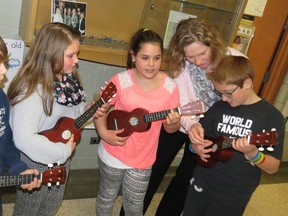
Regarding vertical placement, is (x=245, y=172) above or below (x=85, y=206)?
above

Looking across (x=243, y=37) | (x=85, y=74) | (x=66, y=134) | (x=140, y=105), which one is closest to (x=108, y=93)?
(x=140, y=105)

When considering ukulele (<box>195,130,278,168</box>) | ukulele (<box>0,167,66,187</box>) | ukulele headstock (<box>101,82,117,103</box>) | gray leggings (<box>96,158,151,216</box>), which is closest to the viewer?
ukulele (<box>0,167,66,187</box>)

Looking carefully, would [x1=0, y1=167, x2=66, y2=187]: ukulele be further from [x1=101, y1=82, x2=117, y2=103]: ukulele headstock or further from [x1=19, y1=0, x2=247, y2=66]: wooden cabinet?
[x1=19, y1=0, x2=247, y2=66]: wooden cabinet

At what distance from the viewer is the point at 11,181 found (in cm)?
134

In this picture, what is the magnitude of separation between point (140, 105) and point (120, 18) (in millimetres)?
782

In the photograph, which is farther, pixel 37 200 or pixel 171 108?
pixel 171 108

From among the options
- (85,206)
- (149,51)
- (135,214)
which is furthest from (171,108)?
(85,206)

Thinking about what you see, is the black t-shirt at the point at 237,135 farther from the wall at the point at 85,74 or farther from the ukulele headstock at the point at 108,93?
the wall at the point at 85,74

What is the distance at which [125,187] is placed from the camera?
1829 mm

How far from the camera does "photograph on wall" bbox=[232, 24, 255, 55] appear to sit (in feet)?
9.54

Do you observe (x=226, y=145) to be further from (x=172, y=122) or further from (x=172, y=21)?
(x=172, y=21)

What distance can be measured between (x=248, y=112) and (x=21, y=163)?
1.08m

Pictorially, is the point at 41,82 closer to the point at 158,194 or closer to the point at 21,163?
the point at 21,163

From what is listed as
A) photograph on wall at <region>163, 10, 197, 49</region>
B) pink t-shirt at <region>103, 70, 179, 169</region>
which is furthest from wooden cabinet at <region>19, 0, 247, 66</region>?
pink t-shirt at <region>103, 70, 179, 169</region>
